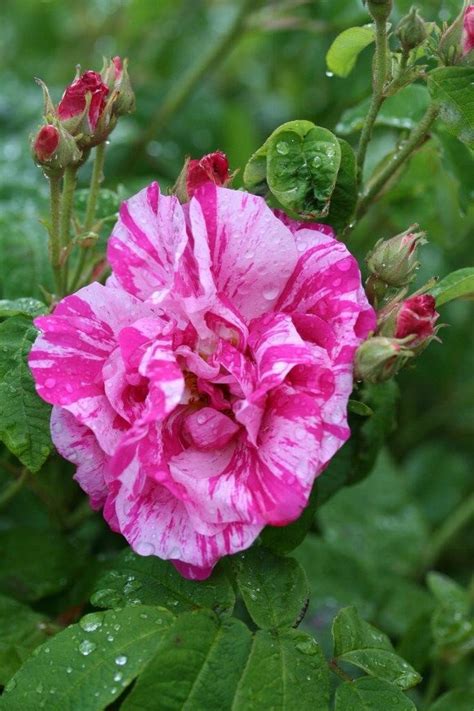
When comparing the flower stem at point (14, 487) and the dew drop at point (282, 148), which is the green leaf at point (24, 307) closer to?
the flower stem at point (14, 487)

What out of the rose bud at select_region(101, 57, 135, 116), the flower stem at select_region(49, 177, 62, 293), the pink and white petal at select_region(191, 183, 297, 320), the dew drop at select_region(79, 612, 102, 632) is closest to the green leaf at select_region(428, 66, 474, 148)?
the pink and white petal at select_region(191, 183, 297, 320)

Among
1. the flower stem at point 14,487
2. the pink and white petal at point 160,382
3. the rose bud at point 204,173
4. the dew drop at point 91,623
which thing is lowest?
the flower stem at point 14,487

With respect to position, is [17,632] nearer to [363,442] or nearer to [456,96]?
[363,442]

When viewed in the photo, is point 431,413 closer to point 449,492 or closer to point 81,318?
point 449,492

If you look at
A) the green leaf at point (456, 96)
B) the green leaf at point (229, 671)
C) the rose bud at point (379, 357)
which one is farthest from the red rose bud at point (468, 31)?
the green leaf at point (229, 671)

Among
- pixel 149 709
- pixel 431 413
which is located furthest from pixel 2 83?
pixel 149 709

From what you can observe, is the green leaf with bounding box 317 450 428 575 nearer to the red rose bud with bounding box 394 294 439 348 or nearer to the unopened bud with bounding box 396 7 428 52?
the red rose bud with bounding box 394 294 439 348
